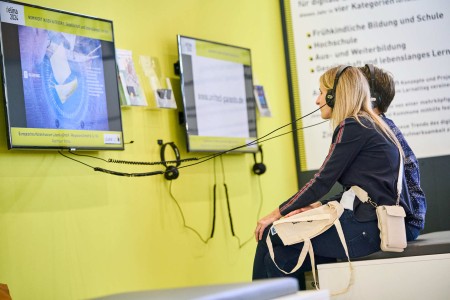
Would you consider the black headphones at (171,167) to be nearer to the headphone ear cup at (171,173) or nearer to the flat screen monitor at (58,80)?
the headphone ear cup at (171,173)

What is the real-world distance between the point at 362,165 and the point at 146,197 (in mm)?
1265

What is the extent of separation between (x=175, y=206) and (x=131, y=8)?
45.3 inches

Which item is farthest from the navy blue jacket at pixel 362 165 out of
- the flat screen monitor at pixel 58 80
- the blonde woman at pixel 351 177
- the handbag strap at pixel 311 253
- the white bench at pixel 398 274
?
the flat screen monitor at pixel 58 80

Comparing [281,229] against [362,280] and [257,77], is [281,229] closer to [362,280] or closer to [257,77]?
[362,280]

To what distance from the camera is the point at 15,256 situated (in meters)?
3.17

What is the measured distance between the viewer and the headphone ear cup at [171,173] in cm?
395

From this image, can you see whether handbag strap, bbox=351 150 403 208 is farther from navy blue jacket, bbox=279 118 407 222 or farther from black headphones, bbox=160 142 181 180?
black headphones, bbox=160 142 181 180

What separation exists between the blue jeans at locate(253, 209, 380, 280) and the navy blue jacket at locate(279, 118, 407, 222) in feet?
0.16

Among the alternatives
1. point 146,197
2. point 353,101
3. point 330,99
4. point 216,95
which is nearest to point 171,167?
point 146,197

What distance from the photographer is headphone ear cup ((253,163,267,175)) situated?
15.3ft

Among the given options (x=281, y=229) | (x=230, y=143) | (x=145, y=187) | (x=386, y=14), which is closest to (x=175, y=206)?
(x=145, y=187)

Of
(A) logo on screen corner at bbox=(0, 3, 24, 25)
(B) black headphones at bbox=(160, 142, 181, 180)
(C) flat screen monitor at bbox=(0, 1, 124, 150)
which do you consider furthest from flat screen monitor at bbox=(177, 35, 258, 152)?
(A) logo on screen corner at bbox=(0, 3, 24, 25)

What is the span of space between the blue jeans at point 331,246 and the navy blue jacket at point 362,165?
0.16 feet

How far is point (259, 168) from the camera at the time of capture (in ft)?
15.3
